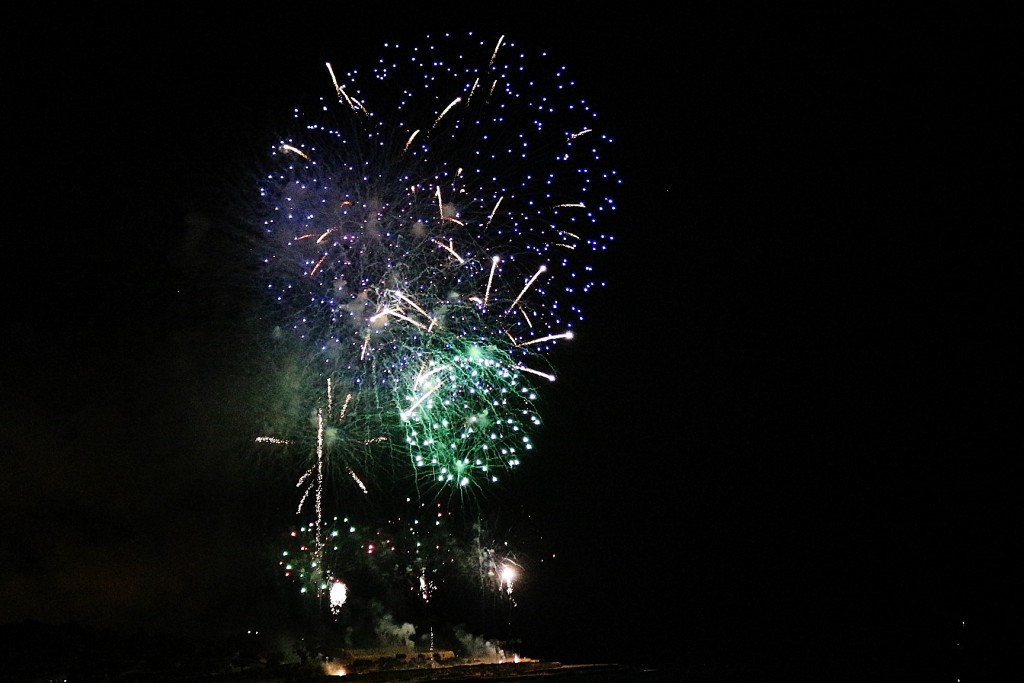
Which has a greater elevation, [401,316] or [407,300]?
[407,300]

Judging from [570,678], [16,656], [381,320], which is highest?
[381,320]

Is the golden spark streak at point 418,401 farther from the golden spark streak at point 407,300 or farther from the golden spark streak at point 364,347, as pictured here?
the golden spark streak at point 407,300

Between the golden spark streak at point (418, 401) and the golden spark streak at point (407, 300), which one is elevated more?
the golden spark streak at point (407, 300)

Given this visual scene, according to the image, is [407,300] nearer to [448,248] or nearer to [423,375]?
[448,248]

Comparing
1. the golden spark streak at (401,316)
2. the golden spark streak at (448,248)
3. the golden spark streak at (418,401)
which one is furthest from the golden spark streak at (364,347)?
the golden spark streak at (448,248)

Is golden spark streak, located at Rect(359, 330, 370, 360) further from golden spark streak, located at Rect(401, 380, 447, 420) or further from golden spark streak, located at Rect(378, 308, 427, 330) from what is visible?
golden spark streak, located at Rect(401, 380, 447, 420)

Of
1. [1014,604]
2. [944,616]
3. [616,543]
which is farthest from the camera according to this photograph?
[616,543]

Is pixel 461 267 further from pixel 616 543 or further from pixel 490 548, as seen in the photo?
pixel 616 543

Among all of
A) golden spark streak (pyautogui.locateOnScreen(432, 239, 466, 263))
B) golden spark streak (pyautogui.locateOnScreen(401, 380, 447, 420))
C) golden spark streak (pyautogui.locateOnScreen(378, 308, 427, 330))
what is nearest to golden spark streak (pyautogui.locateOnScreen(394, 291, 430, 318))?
golden spark streak (pyautogui.locateOnScreen(378, 308, 427, 330))

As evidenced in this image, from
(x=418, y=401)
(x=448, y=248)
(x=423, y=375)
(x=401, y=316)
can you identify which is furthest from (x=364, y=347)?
(x=448, y=248)

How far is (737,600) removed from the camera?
24906 millimetres

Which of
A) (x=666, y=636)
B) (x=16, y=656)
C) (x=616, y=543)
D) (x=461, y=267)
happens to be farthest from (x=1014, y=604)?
(x=16, y=656)

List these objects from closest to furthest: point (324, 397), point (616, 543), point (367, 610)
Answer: point (324, 397) → point (367, 610) → point (616, 543)

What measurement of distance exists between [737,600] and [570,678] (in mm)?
13967
